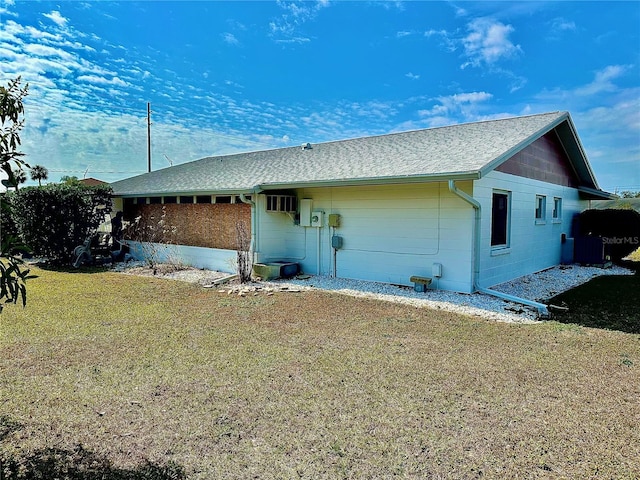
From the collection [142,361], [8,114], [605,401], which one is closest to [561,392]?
[605,401]

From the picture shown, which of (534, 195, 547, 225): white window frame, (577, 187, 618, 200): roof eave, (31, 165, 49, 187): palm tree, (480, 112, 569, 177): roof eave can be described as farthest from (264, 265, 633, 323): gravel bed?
(31, 165, 49, 187): palm tree

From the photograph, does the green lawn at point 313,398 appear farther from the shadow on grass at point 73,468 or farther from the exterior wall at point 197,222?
the exterior wall at point 197,222

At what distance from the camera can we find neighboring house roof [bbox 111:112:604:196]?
8180 millimetres

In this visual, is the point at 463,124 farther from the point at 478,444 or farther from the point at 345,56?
the point at 478,444

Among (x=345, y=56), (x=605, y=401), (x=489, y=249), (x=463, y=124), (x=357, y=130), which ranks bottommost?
(x=605, y=401)

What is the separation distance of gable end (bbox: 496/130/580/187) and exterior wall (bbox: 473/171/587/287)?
18cm

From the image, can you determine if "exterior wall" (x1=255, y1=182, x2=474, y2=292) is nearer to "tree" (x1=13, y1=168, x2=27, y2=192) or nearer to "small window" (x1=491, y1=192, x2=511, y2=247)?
"small window" (x1=491, y1=192, x2=511, y2=247)

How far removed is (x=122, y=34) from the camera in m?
9.69

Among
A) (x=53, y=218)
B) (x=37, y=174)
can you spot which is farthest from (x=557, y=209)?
(x=37, y=174)

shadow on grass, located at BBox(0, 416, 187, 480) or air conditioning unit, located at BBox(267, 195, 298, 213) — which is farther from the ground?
air conditioning unit, located at BBox(267, 195, 298, 213)

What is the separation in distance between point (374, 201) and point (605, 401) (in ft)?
21.0

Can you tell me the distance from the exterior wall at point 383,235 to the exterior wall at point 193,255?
1.27m

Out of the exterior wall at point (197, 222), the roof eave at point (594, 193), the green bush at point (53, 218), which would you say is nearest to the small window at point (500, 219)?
the exterior wall at point (197, 222)

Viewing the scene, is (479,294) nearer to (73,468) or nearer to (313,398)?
(313,398)
